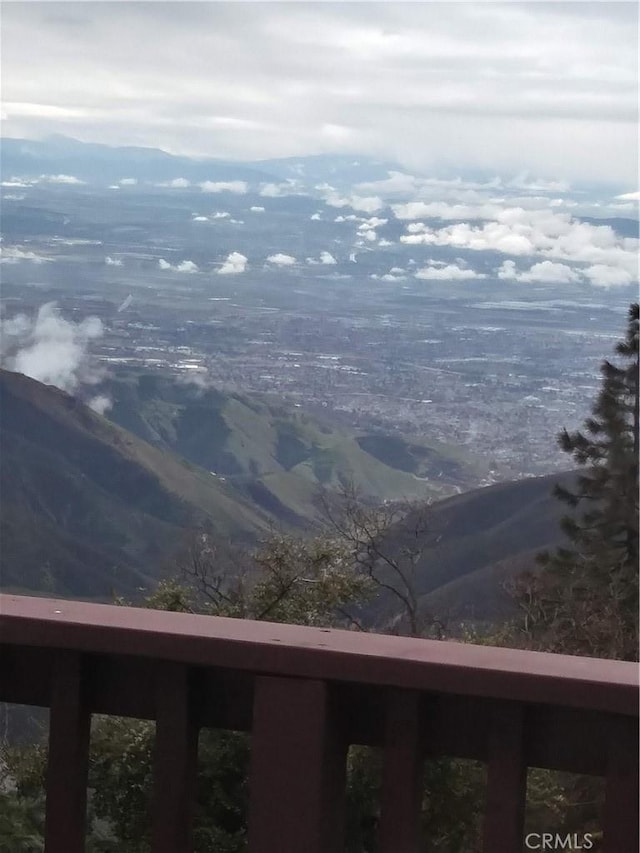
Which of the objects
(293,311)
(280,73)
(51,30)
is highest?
(280,73)

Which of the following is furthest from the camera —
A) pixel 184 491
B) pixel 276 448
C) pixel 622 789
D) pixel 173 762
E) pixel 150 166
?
pixel 276 448

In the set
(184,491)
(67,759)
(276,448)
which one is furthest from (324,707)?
(276,448)

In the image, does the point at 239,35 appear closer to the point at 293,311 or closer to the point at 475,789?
the point at 475,789

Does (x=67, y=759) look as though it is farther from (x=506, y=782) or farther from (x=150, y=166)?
(x=150, y=166)

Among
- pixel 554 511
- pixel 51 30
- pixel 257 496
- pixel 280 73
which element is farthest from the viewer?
pixel 257 496

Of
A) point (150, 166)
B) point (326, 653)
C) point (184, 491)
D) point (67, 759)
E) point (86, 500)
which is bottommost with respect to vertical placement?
point (86, 500)

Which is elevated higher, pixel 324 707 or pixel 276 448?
pixel 324 707

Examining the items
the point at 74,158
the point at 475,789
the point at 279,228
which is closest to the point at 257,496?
the point at 279,228

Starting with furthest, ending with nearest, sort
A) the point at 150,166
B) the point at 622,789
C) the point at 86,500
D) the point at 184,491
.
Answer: the point at 86,500 < the point at 150,166 < the point at 184,491 < the point at 622,789
